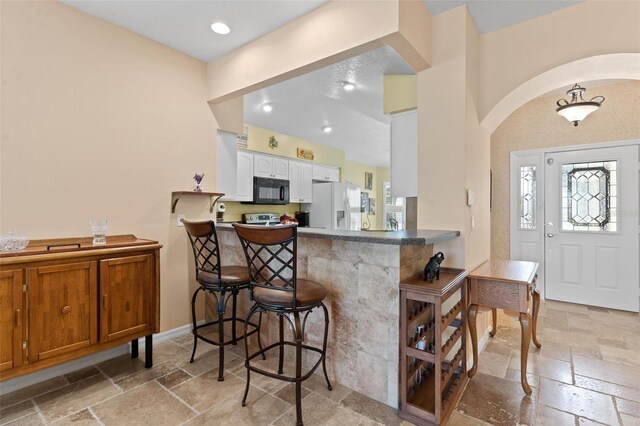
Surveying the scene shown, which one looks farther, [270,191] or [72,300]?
[270,191]

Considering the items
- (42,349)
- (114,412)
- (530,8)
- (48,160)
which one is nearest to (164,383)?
(114,412)

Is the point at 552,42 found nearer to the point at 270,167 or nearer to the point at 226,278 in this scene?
the point at 226,278

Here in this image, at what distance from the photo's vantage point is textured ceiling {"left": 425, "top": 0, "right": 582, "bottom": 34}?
2.21 m

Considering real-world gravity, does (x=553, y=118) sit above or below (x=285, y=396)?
above

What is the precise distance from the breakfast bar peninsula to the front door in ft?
9.45

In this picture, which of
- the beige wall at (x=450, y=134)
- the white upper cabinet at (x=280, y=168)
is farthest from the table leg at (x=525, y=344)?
the white upper cabinet at (x=280, y=168)

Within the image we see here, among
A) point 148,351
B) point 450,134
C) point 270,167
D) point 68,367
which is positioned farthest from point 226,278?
point 270,167

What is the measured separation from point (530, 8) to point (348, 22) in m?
1.35

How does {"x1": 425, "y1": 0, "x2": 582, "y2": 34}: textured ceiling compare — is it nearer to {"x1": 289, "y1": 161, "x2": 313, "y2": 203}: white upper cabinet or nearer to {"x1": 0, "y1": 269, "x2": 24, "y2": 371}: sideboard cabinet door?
{"x1": 0, "y1": 269, "x2": 24, "y2": 371}: sideboard cabinet door

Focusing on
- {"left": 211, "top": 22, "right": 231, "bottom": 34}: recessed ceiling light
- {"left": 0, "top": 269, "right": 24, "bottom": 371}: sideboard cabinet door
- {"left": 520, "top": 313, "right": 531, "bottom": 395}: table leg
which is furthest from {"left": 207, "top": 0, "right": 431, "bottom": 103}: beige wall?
{"left": 0, "top": 269, "right": 24, "bottom": 371}: sideboard cabinet door

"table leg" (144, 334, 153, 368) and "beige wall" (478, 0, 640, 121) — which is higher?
"beige wall" (478, 0, 640, 121)

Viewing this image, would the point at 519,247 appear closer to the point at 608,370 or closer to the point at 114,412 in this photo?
the point at 608,370

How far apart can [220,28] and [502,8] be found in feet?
7.24

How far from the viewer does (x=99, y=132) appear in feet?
8.16
